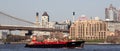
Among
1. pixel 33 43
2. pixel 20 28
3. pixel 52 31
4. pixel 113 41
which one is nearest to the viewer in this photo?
pixel 33 43

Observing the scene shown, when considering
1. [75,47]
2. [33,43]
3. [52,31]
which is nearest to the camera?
[75,47]

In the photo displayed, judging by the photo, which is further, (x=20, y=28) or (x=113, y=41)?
(x=113, y=41)

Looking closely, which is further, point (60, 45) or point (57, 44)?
point (57, 44)

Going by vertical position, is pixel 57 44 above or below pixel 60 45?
above

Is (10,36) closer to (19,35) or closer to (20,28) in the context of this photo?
(19,35)

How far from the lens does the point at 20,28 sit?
151500 millimetres

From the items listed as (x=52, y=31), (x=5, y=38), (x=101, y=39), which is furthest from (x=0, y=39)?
(x=101, y=39)

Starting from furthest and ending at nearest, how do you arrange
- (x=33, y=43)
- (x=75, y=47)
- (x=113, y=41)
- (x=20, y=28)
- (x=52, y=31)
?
(x=113, y=41) < (x=52, y=31) < (x=20, y=28) < (x=33, y=43) < (x=75, y=47)

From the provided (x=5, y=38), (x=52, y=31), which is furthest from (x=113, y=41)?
(x=5, y=38)

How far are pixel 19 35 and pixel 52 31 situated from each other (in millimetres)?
15733

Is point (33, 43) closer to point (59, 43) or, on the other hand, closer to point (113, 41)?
point (59, 43)

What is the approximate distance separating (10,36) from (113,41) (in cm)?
3601

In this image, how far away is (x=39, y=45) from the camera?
380 feet

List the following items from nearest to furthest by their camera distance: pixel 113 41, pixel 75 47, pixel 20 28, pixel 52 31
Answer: pixel 75 47, pixel 20 28, pixel 52 31, pixel 113 41
